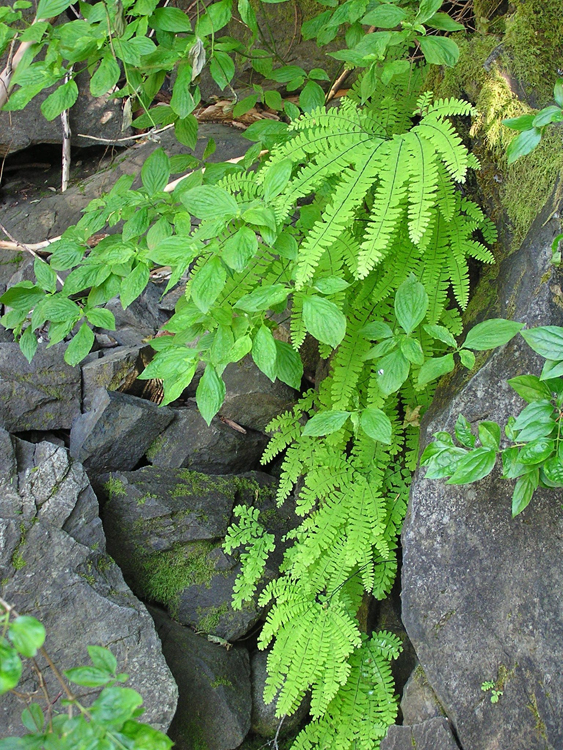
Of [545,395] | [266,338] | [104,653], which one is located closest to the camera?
[104,653]

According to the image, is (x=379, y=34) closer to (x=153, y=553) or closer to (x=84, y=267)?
(x=84, y=267)

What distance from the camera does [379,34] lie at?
2.80 m

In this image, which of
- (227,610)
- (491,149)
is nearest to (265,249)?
(491,149)

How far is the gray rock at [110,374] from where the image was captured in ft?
15.0

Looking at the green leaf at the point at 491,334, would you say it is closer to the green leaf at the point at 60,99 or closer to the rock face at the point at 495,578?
the rock face at the point at 495,578

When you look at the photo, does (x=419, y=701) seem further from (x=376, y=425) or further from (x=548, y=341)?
(x=548, y=341)

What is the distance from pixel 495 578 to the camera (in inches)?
109

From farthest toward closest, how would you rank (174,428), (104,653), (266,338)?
(174,428)
(266,338)
(104,653)

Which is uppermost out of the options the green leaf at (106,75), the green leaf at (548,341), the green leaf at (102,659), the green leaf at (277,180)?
the green leaf at (106,75)

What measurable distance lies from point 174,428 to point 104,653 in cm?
297

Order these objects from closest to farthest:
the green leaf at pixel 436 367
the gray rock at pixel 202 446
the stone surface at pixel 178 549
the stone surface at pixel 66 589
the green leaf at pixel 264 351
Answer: the green leaf at pixel 264 351
the green leaf at pixel 436 367
the stone surface at pixel 66 589
the stone surface at pixel 178 549
the gray rock at pixel 202 446

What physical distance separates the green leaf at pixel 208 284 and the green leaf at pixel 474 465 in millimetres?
1098

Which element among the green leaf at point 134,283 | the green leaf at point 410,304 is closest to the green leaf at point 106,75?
the green leaf at point 134,283

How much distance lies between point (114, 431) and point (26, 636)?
2979 mm
